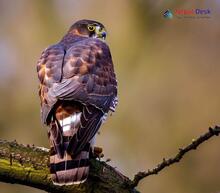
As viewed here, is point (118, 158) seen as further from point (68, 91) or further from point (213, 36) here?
point (68, 91)

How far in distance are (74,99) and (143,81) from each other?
22.2ft

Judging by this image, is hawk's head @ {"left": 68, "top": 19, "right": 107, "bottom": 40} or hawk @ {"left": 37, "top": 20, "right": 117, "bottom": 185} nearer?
hawk @ {"left": 37, "top": 20, "right": 117, "bottom": 185}

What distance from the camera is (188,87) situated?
11.3 m

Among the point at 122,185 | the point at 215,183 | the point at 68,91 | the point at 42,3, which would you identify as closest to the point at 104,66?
the point at 68,91

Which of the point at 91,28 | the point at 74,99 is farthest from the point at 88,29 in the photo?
the point at 74,99

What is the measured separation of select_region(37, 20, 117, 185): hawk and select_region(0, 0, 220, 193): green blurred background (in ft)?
16.0

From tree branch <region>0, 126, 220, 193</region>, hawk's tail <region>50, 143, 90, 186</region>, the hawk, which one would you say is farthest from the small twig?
the hawk

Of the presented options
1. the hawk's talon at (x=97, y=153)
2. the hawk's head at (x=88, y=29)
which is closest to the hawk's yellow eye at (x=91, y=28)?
the hawk's head at (x=88, y=29)

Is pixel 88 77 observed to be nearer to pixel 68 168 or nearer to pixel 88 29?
pixel 68 168

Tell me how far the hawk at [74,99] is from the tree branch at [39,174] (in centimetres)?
5

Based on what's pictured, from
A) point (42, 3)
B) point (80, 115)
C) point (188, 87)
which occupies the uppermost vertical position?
point (42, 3)

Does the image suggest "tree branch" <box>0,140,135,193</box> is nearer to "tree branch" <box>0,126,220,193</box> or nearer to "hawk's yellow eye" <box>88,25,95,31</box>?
"tree branch" <box>0,126,220,193</box>

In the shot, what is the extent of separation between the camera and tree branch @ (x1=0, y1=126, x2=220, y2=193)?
4203mm

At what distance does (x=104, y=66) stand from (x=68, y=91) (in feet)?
2.28
